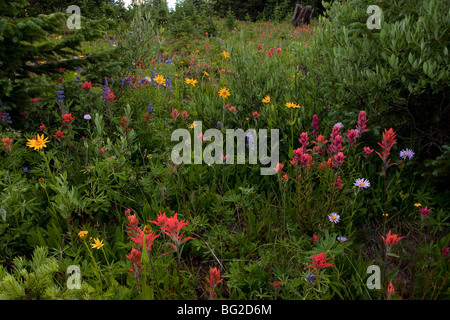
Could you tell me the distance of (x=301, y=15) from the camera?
647 inches

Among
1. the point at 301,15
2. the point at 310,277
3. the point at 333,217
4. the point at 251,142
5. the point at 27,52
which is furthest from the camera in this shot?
the point at 301,15

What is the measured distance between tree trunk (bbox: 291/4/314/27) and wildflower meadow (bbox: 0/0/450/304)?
1441cm

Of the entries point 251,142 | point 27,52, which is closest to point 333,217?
point 251,142

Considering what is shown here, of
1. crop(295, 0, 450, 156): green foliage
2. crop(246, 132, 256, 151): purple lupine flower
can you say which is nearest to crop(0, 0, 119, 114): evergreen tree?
crop(246, 132, 256, 151): purple lupine flower

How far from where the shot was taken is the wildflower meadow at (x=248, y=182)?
5.91 ft

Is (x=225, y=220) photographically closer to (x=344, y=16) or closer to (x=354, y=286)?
(x=354, y=286)

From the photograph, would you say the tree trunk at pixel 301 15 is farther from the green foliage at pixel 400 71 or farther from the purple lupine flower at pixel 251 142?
the purple lupine flower at pixel 251 142

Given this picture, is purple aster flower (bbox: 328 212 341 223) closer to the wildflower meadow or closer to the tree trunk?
the wildflower meadow

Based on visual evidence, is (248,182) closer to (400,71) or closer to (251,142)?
(251,142)

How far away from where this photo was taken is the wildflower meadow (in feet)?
5.91

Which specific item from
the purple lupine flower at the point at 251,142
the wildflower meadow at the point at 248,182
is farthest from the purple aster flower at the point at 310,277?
the purple lupine flower at the point at 251,142

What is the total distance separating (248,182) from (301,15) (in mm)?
16378

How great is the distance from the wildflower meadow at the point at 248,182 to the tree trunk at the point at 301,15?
14.4m
